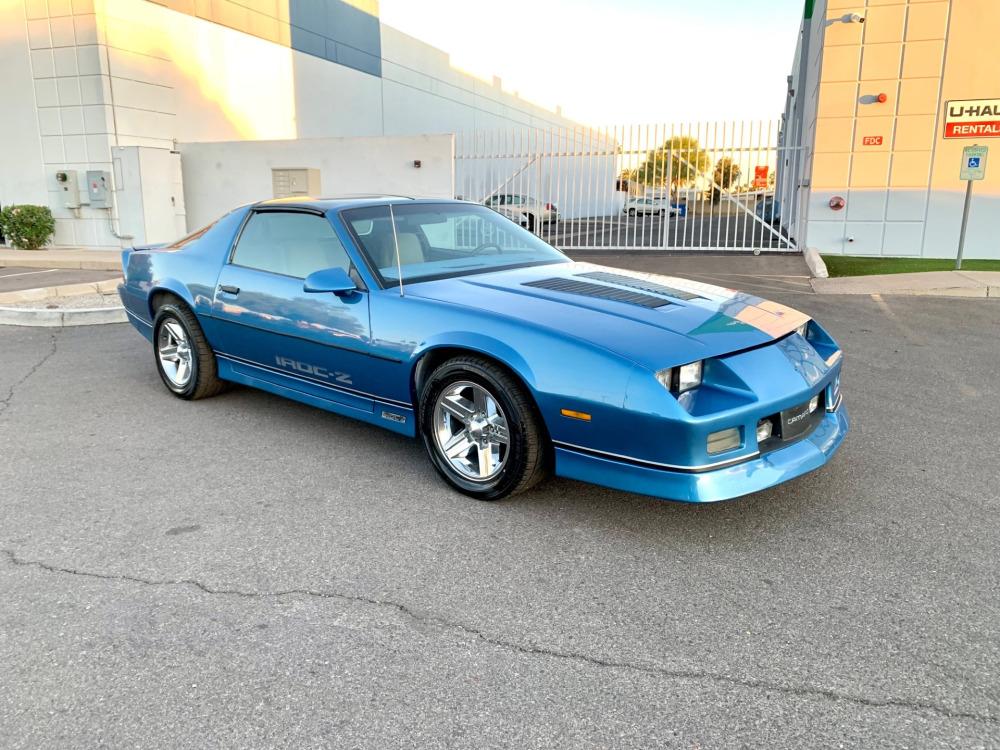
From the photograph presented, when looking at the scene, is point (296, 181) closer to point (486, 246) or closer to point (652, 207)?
point (652, 207)

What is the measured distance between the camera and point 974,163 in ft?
39.3

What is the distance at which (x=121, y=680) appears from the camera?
2.33 m

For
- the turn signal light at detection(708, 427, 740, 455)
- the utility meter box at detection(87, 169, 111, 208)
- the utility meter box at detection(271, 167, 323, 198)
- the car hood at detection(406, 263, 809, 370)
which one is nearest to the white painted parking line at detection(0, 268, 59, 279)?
the utility meter box at detection(87, 169, 111, 208)

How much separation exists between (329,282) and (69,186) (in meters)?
16.0

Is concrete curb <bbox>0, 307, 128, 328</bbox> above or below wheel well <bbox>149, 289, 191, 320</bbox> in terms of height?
below

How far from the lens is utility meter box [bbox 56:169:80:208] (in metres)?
16.8

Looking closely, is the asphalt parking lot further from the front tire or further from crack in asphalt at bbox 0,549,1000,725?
the front tire

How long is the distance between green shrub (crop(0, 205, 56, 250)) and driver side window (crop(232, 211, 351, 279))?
14957mm

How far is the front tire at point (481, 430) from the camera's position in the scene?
3.35m

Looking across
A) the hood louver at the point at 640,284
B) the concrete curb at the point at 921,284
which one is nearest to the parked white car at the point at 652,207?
the concrete curb at the point at 921,284

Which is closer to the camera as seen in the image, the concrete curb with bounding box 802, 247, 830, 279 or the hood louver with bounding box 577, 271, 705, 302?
the hood louver with bounding box 577, 271, 705, 302

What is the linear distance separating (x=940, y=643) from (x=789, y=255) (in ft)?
44.0

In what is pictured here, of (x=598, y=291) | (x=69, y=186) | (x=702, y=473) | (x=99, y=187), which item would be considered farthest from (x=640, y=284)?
(x=69, y=186)

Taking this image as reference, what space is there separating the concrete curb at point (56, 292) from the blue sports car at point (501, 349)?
19.2 ft
